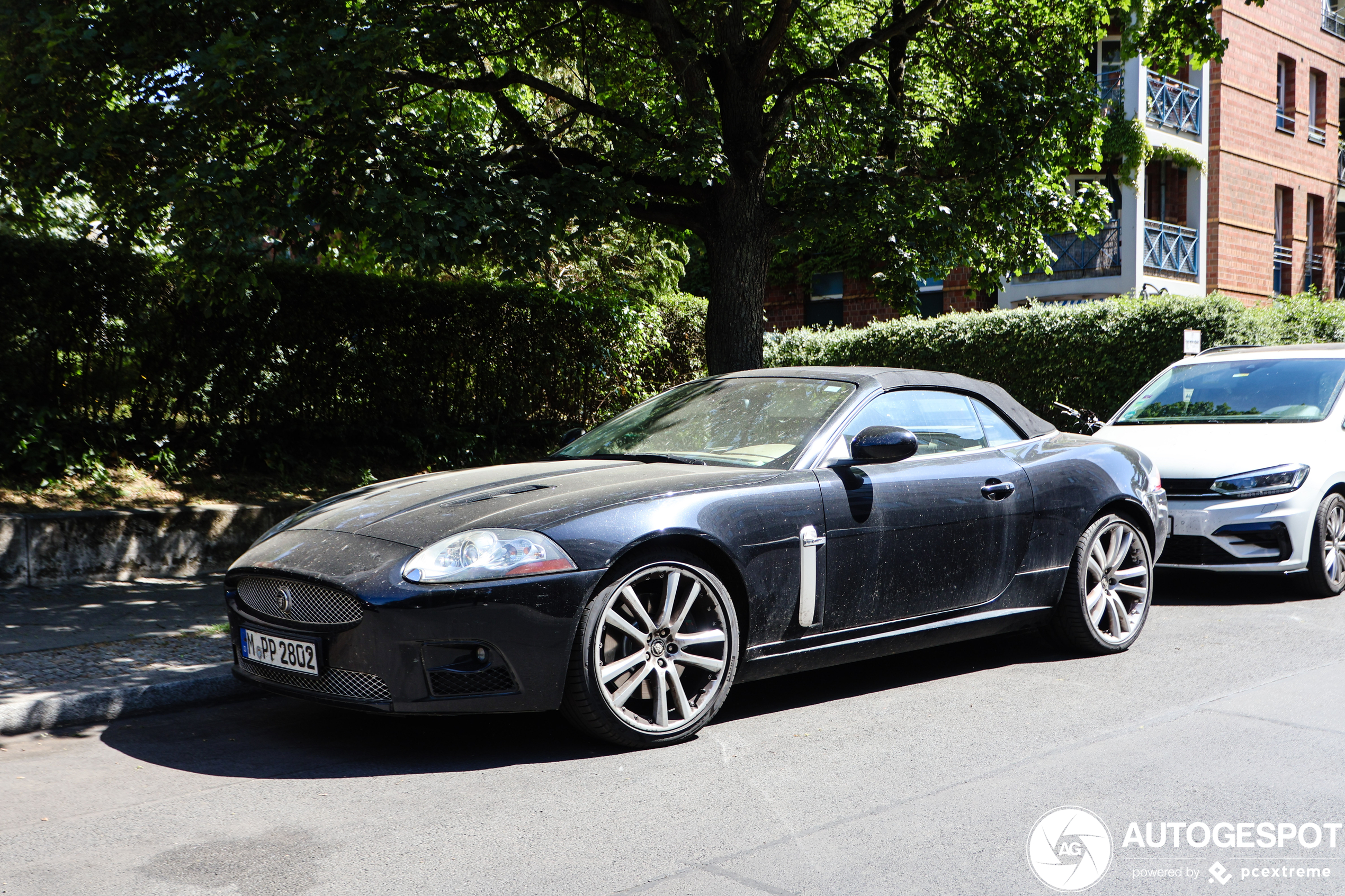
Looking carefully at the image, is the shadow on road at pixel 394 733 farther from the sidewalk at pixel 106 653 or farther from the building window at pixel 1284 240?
the building window at pixel 1284 240

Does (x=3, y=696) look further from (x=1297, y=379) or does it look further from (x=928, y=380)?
(x=1297, y=379)

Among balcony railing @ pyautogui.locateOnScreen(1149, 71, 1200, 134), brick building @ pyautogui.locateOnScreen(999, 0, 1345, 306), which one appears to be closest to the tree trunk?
brick building @ pyautogui.locateOnScreen(999, 0, 1345, 306)

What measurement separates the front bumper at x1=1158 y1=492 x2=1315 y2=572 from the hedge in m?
6.67

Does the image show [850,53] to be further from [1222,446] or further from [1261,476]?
[1261,476]

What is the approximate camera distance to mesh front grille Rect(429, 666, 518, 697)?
4.16 m

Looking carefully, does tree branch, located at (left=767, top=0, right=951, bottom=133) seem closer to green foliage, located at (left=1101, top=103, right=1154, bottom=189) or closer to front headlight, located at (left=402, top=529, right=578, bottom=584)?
front headlight, located at (left=402, top=529, right=578, bottom=584)

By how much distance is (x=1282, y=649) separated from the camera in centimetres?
620

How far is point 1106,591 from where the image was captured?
617cm

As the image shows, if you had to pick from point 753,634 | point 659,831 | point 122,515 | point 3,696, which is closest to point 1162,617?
point 753,634

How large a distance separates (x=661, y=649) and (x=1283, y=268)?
28718mm

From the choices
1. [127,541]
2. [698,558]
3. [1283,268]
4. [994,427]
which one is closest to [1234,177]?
[1283,268]

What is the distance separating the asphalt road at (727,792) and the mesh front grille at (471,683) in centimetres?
30

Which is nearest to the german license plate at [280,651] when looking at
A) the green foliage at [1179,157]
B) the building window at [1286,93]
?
the green foliage at [1179,157]

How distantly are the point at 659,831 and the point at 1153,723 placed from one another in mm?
2297
